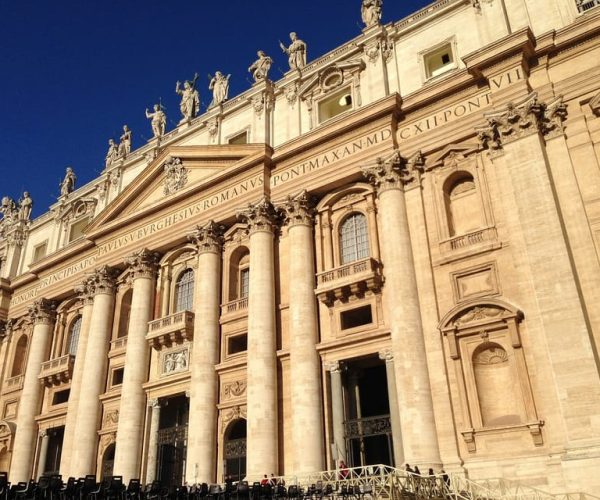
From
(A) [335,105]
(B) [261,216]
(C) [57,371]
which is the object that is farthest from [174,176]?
(C) [57,371]

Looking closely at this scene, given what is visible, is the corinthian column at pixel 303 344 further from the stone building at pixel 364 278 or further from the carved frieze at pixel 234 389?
the carved frieze at pixel 234 389

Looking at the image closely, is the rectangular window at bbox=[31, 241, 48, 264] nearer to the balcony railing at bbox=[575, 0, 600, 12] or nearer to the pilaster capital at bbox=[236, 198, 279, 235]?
the pilaster capital at bbox=[236, 198, 279, 235]

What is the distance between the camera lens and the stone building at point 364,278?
64.1 ft

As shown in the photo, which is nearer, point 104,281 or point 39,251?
point 104,281

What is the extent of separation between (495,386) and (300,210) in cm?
1120

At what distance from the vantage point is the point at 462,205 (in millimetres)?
23500

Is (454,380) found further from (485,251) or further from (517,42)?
(517,42)

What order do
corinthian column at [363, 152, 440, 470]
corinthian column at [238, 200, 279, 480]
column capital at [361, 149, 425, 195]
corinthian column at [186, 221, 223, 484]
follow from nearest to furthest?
1. corinthian column at [363, 152, 440, 470]
2. corinthian column at [238, 200, 279, 480]
3. column capital at [361, 149, 425, 195]
4. corinthian column at [186, 221, 223, 484]

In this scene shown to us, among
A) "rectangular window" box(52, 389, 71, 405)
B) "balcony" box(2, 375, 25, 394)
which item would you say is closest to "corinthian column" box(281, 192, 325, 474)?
"rectangular window" box(52, 389, 71, 405)

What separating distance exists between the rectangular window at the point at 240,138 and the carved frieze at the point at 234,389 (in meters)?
12.6

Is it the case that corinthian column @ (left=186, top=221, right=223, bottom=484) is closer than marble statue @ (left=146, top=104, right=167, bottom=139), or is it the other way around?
corinthian column @ (left=186, top=221, right=223, bottom=484)

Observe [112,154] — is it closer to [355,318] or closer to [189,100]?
[189,100]

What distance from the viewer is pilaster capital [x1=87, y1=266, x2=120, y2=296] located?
32781mm

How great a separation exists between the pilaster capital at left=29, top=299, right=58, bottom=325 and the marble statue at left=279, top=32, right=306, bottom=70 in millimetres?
20428
